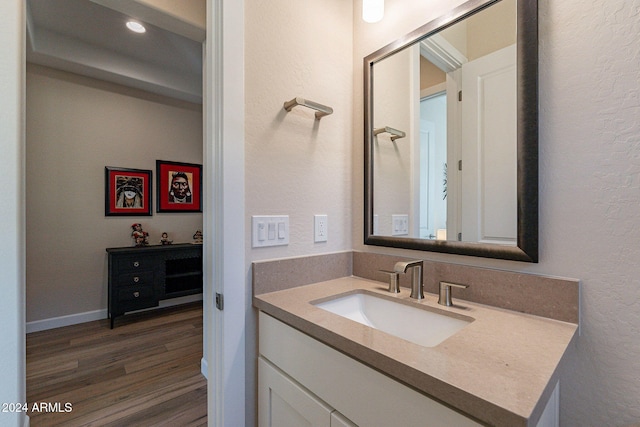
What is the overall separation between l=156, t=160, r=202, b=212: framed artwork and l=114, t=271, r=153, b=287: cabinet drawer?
831 mm

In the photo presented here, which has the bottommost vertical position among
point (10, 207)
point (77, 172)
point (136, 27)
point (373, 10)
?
point (10, 207)

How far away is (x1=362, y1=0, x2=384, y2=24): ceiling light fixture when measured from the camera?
121cm

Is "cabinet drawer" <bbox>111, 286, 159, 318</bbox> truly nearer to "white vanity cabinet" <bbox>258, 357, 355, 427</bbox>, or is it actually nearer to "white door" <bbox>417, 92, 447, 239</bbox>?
"white vanity cabinet" <bbox>258, 357, 355, 427</bbox>

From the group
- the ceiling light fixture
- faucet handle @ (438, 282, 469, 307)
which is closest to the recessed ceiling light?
the ceiling light fixture

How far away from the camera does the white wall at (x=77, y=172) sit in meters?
2.70

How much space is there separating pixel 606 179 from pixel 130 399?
101 inches

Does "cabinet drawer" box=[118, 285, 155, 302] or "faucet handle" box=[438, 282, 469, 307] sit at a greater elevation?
"faucet handle" box=[438, 282, 469, 307]

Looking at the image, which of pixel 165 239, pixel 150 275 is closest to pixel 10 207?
pixel 150 275

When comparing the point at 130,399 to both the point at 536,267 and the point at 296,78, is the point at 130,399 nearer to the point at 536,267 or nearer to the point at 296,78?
the point at 296,78

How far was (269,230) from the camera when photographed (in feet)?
3.82

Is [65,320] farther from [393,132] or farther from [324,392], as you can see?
[393,132]

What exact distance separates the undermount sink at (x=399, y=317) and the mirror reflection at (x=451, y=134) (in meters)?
0.31

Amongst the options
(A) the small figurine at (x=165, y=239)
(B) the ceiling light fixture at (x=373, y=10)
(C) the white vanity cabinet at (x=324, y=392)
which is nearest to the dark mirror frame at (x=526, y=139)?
(B) the ceiling light fixture at (x=373, y=10)

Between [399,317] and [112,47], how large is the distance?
11.8 feet
